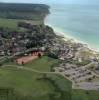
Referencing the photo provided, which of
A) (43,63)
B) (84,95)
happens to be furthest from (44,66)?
(84,95)

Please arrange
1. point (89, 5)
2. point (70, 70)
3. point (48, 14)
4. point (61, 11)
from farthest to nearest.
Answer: point (89, 5) < point (61, 11) < point (48, 14) < point (70, 70)

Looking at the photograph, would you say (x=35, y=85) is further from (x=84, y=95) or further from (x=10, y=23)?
(x=10, y=23)

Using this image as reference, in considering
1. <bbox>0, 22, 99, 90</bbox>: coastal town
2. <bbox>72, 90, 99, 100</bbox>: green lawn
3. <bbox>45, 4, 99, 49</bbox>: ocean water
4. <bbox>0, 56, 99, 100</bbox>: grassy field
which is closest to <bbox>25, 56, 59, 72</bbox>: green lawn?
<bbox>0, 56, 99, 100</bbox>: grassy field

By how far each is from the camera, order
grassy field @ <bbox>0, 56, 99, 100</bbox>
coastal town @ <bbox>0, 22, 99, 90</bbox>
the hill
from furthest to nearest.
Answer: the hill < coastal town @ <bbox>0, 22, 99, 90</bbox> < grassy field @ <bbox>0, 56, 99, 100</bbox>

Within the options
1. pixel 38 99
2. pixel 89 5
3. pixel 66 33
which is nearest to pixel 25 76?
pixel 38 99

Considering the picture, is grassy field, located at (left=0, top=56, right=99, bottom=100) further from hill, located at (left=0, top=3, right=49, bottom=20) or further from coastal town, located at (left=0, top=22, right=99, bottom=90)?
hill, located at (left=0, top=3, right=49, bottom=20)

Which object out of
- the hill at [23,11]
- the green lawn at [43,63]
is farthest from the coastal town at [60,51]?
the hill at [23,11]

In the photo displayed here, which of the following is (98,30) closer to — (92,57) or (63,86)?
(92,57)

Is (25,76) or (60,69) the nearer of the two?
(25,76)
